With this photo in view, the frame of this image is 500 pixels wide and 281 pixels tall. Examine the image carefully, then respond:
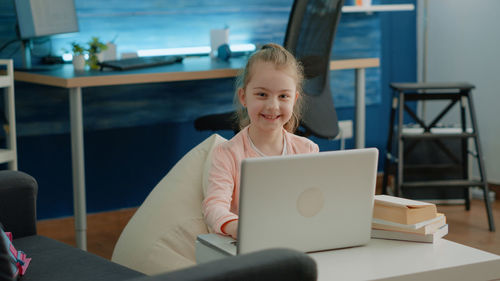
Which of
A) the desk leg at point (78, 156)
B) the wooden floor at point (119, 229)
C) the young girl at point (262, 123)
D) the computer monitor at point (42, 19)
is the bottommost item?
the wooden floor at point (119, 229)

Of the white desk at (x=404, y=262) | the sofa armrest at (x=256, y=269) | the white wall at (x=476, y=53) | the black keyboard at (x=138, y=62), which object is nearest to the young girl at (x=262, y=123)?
the white desk at (x=404, y=262)

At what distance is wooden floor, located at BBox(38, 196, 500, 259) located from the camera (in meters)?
3.30

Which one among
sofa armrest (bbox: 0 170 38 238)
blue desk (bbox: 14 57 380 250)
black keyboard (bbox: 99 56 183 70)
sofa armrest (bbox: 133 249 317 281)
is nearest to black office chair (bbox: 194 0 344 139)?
blue desk (bbox: 14 57 380 250)

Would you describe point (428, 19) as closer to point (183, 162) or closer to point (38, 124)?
point (38, 124)

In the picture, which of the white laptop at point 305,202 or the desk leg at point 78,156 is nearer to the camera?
the white laptop at point 305,202

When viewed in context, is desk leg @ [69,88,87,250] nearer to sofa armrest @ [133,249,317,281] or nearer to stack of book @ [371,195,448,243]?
stack of book @ [371,195,448,243]

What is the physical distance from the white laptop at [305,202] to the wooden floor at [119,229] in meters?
1.94

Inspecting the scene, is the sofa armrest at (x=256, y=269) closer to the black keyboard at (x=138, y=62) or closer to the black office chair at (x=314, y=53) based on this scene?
the black office chair at (x=314, y=53)

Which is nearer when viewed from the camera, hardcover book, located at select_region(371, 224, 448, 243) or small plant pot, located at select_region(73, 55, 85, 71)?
hardcover book, located at select_region(371, 224, 448, 243)

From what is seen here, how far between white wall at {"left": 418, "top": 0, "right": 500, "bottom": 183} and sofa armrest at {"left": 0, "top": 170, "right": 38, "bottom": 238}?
2835mm

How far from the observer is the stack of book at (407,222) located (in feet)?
4.85

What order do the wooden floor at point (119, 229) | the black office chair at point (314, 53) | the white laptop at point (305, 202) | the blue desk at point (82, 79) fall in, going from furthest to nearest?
1. the wooden floor at point (119, 229)
2. the black office chair at point (314, 53)
3. the blue desk at point (82, 79)
4. the white laptop at point (305, 202)

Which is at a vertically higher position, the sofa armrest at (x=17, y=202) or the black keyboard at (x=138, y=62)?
the black keyboard at (x=138, y=62)

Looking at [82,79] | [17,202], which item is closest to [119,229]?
[82,79]
